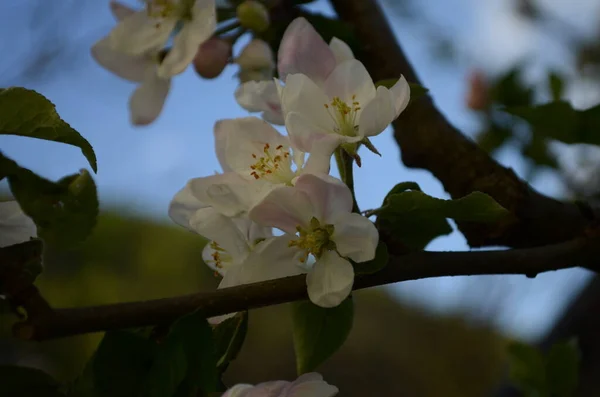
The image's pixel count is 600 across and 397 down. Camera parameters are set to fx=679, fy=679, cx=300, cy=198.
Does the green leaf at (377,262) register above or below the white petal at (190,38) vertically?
below

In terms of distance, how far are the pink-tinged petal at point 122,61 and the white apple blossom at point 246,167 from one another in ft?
0.48

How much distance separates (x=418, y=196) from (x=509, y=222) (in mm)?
140

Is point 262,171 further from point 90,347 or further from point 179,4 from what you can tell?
point 90,347

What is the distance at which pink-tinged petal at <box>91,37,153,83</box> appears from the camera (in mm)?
451

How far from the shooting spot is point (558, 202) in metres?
0.41

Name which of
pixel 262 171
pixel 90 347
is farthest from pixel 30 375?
pixel 90 347

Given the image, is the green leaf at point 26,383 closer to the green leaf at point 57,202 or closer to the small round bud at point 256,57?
the green leaf at point 57,202

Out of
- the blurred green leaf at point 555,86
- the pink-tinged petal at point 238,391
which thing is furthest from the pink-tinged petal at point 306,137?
the blurred green leaf at point 555,86

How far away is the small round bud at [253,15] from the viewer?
1.40ft

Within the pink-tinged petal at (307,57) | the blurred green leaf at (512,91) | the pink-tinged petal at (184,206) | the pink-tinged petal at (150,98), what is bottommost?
the blurred green leaf at (512,91)

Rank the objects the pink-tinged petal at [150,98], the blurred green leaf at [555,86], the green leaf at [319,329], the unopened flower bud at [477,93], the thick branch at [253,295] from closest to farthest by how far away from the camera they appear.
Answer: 1. the thick branch at [253,295]
2. the green leaf at [319,329]
3. the pink-tinged petal at [150,98]
4. the blurred green leaf at [555,86]
5. the unopened flower bud at [477,93]

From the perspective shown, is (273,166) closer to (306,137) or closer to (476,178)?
(306,137)

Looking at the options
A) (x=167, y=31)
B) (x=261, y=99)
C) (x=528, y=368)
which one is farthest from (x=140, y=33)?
(x=528, y=368)

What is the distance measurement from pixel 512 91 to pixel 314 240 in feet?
1.66
